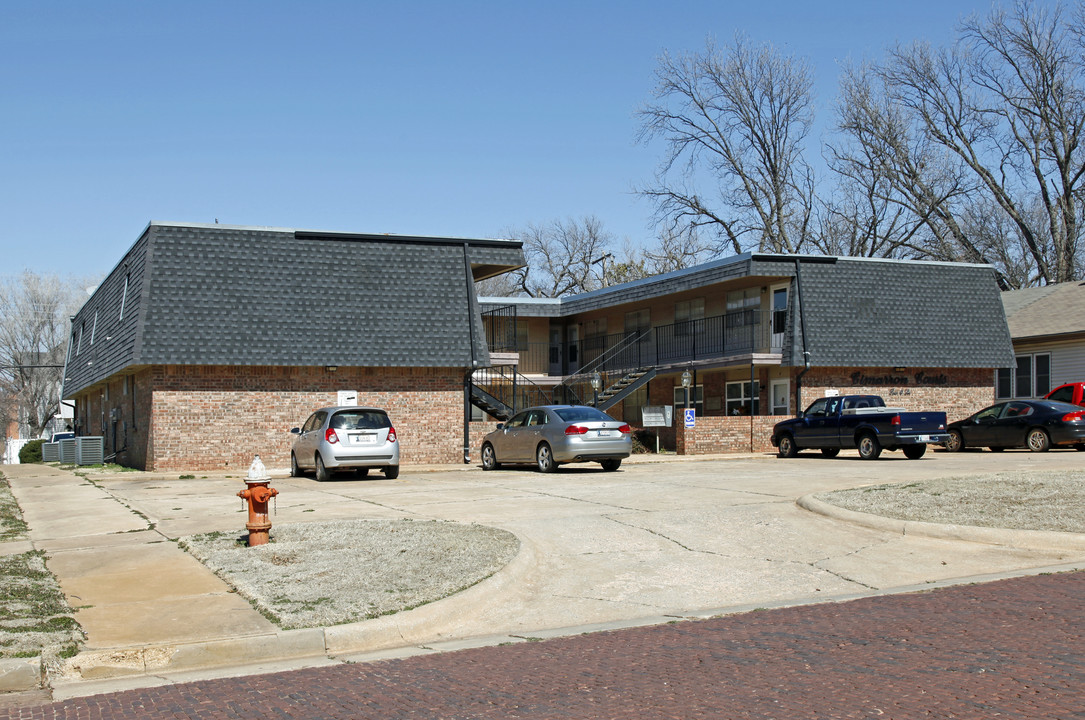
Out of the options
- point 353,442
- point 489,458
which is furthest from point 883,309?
point 353,442

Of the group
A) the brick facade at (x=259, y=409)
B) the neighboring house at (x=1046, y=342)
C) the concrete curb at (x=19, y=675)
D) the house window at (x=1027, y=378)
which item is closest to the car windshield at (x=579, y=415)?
the brick facade at (x=259, y=409)

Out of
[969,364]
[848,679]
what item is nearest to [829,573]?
[848,679]

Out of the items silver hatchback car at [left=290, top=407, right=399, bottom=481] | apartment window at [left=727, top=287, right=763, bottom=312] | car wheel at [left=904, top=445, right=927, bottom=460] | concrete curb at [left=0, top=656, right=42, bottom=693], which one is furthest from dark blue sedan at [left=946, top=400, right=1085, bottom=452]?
concrete curb at [left=0, top=656, right=42, bottom=693]

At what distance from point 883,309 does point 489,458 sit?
15023mm

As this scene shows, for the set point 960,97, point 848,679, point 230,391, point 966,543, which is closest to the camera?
point 848,679

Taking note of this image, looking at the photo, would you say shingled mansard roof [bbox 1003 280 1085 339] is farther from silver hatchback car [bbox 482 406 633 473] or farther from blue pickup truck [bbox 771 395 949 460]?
silver hatchback car [bbox 482 406 633 473]

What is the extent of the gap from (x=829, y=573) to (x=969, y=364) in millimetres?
25501

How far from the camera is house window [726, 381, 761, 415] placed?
34.5m

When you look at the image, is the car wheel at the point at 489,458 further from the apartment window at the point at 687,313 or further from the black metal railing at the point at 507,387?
the apartment window at the point at 687,313

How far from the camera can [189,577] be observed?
→ 31.9ft

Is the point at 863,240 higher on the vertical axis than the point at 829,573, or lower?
higher

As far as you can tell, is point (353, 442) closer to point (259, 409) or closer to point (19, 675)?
point (259, 409)

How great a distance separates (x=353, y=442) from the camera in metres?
21.0

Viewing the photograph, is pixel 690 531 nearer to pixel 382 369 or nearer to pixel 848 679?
pixel 848 679
